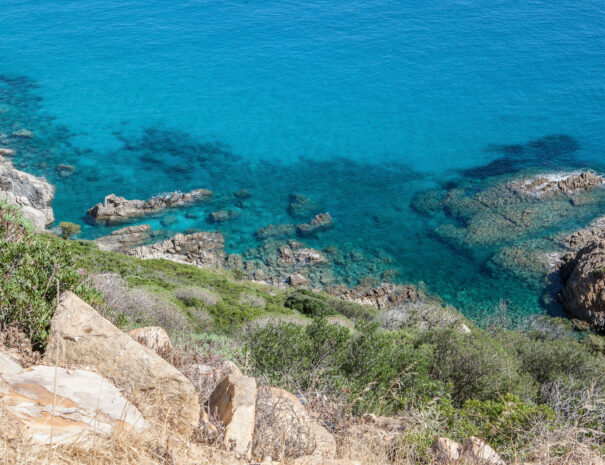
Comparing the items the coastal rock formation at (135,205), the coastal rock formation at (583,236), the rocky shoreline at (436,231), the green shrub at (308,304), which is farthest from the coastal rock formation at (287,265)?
the coastal rock formation at (583,236)

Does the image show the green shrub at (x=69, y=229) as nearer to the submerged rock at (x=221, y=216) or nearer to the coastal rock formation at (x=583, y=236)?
the submerged rock at (x=221, y=216)

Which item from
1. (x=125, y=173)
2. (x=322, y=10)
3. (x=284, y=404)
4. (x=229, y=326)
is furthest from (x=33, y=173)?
(x=322, y=10)

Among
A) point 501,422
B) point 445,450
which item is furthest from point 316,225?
point 445,450

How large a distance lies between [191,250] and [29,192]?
11882mm

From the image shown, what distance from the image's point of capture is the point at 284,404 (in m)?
6.09

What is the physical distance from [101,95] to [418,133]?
3108 cm

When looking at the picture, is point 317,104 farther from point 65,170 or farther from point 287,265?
point 287,265

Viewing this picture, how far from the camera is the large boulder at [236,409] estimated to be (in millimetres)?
5259

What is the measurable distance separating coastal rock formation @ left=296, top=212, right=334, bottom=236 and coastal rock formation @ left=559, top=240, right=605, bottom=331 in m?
14.0

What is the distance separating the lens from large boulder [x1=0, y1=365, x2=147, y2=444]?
172 inches

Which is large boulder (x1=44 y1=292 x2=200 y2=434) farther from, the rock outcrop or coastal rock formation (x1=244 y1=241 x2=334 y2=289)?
coastal rock formation (x1=244 y1=241 x2=334 y2=289)

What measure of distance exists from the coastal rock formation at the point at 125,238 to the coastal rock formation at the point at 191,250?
0.98 meters

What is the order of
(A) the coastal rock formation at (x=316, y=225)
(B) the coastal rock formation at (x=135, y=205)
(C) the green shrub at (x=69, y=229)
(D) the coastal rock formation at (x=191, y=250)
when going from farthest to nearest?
(B) the coastal rock formation at (x=135, y=205)
(A) the coastal rock formation at (x=316, y=225)
(C) the green shrub at (x=69, y=229)
(D) the coastal rock formation at (x=191, y=250)

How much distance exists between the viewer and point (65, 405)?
4840 millimetres
